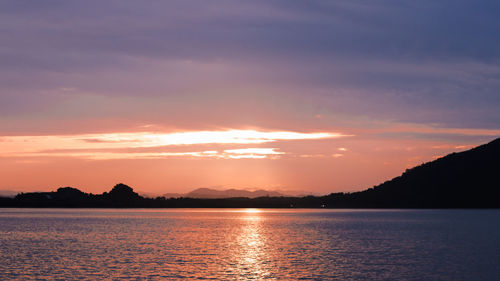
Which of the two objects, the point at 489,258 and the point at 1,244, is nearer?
the point at 489,258

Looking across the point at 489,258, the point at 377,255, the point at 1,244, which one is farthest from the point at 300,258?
the point at 1,244

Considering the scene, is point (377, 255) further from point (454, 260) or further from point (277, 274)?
point (277, 274)

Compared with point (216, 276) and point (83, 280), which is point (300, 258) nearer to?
point (216, 276)

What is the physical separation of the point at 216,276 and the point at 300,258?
22826 millimetres

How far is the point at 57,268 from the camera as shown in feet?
223

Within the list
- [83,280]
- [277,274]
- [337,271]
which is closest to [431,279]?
[337,271]

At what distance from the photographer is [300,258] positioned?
82.2 metres

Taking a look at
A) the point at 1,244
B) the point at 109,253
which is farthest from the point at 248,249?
the point at 1,244

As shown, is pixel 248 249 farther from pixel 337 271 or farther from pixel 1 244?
pixel 1 244

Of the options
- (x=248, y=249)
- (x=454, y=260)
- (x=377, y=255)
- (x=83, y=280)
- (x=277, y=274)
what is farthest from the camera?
(x=248, y=249)

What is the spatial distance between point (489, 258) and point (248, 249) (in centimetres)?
3979

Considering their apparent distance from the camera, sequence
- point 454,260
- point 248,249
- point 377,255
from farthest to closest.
A: 1. point 248,249
2. point 377,255
3. point 454,260

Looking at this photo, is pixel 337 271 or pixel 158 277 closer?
pixel 158 277

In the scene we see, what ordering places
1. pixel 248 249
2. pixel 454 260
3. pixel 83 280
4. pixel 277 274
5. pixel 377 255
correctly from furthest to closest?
pixel 248 249, pixel 377 255, pixel 454 260, pixel 277 274, pixel 83 280
